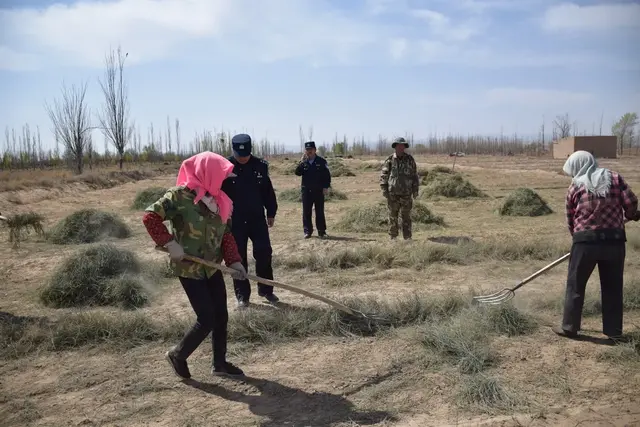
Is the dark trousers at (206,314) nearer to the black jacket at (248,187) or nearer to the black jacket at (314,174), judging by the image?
the black jacket at (248,187)

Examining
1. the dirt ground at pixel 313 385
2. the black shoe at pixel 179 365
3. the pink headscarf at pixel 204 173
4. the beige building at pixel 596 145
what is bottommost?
the dirt ground at pixel 313 385

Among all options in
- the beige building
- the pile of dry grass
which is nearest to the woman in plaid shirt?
the pile of dry grass

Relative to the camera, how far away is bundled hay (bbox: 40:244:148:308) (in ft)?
17.3

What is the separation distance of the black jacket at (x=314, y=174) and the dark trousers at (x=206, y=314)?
5.46 metres

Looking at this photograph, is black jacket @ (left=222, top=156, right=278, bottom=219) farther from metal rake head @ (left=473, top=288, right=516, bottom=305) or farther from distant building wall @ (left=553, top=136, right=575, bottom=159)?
distant building wall @ (left=553, top=136, right=575, bottom=159)

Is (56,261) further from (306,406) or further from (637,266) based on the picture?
(637,266)

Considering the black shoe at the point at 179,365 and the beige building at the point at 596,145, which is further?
the beige building at the point at 596,145

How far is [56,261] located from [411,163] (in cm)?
553

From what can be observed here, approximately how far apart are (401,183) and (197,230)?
5431 millimetres

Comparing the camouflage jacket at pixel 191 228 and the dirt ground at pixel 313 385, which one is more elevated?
the camouflage jacket at pixel 191 228

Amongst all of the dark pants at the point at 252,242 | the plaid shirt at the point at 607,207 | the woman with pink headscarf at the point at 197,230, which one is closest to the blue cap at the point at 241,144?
the dark pants at the point at 252,242

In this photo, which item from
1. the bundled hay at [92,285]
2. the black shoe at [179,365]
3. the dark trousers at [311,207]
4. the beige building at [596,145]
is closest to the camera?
the black shoe at [179,365]

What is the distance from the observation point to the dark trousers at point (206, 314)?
3.19 m

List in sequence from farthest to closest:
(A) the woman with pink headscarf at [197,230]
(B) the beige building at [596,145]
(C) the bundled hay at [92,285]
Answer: (B) the beige building at [596,145], (C) the bundled hay at [92,285], (A) the woman with pink headscarf at [197,230]
